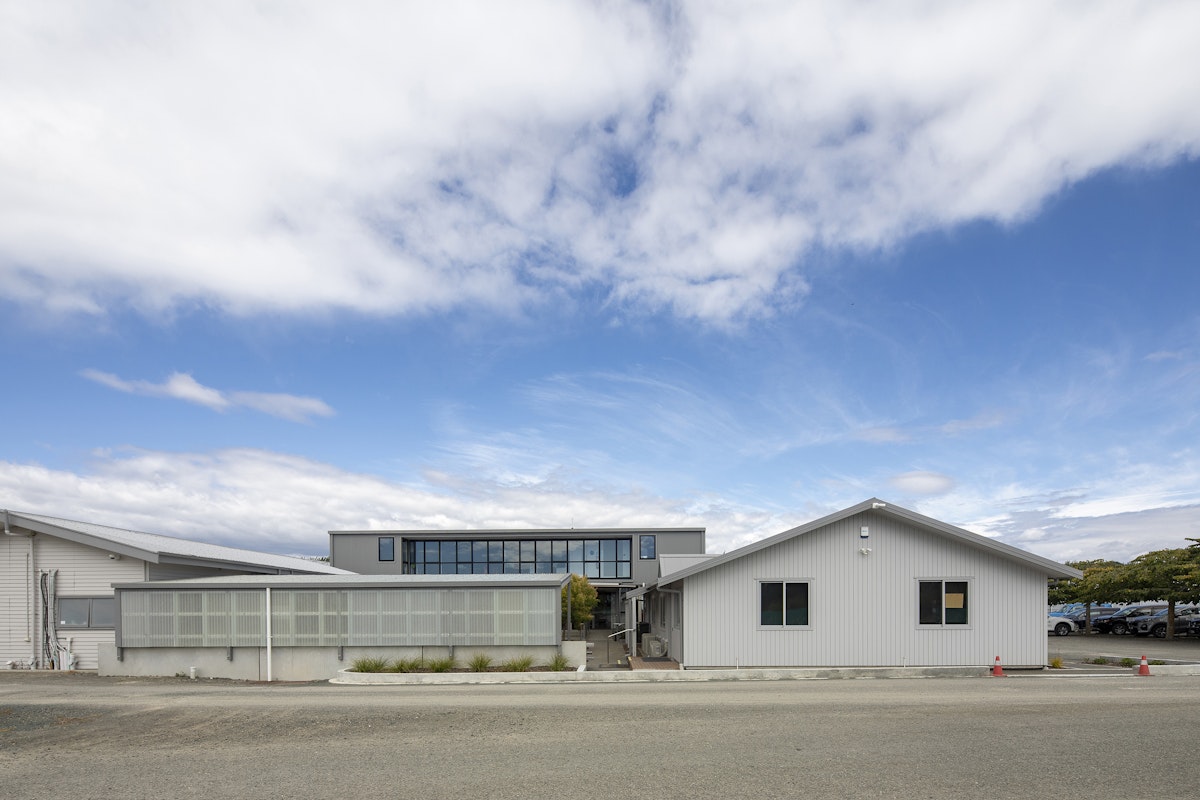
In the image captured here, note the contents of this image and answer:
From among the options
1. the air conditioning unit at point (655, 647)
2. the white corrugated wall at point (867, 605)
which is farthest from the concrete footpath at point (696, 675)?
the air conditioning unit at point (655, 647)

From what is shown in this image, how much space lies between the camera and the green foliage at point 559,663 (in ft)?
63.8

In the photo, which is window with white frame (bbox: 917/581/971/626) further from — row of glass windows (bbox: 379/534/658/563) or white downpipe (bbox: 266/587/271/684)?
row of glass windows (bbox: 379/534/658/563)

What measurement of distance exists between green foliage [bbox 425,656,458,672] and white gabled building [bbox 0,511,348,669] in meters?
7.61

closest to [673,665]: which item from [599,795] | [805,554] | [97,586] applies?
[805,554]

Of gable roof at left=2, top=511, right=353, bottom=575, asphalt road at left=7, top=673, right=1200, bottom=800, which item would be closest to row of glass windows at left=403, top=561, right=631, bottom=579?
gable roof at left=2, top=511, right=353, bottom=575

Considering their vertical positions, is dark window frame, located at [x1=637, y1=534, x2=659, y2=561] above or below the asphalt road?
below

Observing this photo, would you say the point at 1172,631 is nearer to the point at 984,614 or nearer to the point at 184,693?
the point at 984,614

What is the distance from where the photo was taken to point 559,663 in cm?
1948

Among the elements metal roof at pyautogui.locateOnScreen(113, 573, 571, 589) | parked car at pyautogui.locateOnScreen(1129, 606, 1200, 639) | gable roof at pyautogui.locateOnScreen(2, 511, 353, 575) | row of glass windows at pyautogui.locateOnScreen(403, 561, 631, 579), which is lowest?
parked car at pyautogui.locateOnScreen(1129, 606, 1200, 639)

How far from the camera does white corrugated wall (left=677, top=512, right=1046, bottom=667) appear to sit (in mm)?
19938

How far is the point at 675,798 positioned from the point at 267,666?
1451 centimetres

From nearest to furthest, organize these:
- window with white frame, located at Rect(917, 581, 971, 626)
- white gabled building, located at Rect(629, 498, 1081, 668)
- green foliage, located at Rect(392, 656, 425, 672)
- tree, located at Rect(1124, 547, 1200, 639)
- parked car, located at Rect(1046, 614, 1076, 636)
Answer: green foliage, located at Rect(392, 656, 425, 672) → white gabled building, located at Rect(629, 498, 1081, 668) → window with white frame, located at Rect(917, 581, 971, 626) → tree, located at Rect(1124, 547, 1200, 639) → parked car, located at Rect(1046, 614, 1076, 636)

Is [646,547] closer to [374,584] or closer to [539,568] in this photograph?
[539,568]

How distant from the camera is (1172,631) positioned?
32969 millimetres
